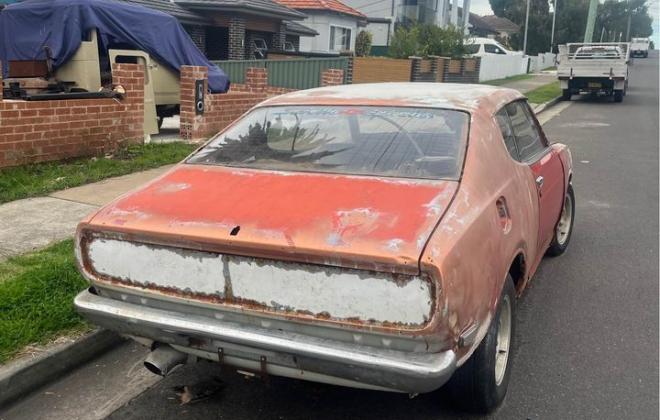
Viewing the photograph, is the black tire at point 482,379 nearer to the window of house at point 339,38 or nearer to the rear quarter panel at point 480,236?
the rear quarter panel at point 480,236

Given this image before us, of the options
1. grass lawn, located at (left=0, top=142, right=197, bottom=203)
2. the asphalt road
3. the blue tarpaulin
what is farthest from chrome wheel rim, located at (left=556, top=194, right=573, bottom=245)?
the blue tarpaulin

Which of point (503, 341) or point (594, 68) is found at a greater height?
point (594, 68)

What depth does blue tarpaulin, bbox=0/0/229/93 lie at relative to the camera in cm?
973

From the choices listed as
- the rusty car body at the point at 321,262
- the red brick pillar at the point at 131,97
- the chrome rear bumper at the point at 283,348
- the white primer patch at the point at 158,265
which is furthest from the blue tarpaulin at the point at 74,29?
the chrome rear bumper at the point at 283,348

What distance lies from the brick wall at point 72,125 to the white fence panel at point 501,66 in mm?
22169

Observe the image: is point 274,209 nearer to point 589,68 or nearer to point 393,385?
point 393,385

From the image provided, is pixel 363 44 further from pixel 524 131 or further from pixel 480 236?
pixel 480 236

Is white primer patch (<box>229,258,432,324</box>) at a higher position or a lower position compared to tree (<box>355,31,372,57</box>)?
lower

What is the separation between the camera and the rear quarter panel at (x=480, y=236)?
2.36 meters

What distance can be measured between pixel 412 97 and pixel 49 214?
376 centimetres

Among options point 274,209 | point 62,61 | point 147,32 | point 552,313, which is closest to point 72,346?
point 274,209

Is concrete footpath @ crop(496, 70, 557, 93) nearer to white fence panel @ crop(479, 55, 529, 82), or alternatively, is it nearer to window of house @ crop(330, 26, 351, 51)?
white fence panel @ crop(479, 55, 529, 82)

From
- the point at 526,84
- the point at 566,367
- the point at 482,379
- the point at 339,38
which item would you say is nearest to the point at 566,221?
the point at 566,367

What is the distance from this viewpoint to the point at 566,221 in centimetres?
562
